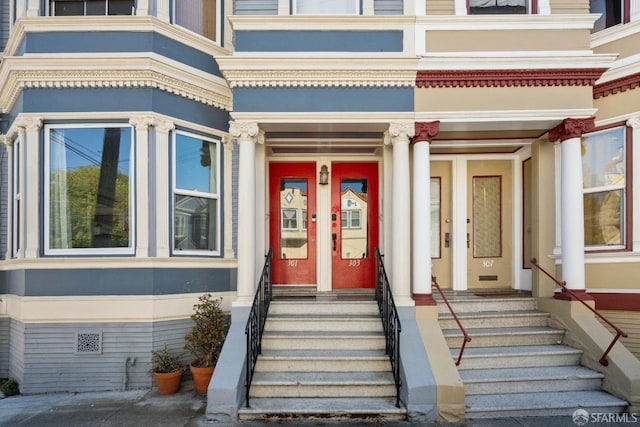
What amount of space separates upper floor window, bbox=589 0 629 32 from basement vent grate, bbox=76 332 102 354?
8.77m

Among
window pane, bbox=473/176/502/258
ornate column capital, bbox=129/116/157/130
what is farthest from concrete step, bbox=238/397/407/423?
ornate column capital, bbox=129/116/157/130

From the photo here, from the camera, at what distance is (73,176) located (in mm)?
5617

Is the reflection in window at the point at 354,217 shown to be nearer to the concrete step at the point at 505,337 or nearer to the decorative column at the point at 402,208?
the decorative column at the point at 402,208

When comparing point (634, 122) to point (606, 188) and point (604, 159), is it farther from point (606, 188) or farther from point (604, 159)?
point (606, 188)

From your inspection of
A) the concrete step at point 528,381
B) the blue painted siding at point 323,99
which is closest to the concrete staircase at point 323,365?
the concrete step at point 528,381

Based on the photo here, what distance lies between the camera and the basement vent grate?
5.34m

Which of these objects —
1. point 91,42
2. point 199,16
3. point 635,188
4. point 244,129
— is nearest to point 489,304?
point 635,188

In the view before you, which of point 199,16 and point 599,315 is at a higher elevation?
point 199,16

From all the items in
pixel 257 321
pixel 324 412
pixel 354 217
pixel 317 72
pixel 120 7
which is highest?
pixel 120 7

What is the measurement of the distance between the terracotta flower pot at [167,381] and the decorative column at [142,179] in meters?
1.68

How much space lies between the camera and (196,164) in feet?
20.0

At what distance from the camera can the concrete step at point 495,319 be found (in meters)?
5.46

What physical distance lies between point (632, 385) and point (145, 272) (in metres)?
6.11

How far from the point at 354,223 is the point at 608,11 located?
5219 mm
